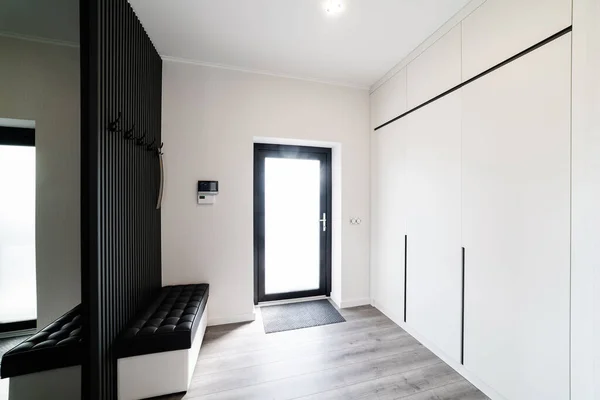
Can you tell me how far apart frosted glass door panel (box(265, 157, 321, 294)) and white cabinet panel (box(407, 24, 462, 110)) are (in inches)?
58.6

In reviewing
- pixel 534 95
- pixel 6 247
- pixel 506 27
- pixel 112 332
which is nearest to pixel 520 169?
pixel 534 95

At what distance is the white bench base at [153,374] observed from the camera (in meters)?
1.57

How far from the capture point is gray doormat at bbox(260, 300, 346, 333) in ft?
8.48

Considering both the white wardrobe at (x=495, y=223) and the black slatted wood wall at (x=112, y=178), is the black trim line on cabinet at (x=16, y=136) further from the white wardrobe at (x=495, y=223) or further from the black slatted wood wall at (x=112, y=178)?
the white wardrobe at (x=495, y=223)

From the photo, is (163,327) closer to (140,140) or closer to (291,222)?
(140,140)

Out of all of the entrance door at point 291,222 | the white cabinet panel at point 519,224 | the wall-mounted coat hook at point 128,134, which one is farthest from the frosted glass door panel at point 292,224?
the white cabinet panel at point 519,224

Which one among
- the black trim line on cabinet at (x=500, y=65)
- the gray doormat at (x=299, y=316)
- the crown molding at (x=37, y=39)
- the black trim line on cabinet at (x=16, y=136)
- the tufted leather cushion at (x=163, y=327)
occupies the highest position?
the crown molding at (x=37, y=39)

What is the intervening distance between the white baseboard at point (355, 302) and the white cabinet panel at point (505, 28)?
2.78m

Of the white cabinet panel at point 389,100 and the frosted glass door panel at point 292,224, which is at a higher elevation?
the white cabinet panel at point 389,100

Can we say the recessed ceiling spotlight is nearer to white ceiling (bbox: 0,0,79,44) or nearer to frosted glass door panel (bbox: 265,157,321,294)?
frosted glass door panel (bbox: 265,157,321,294)

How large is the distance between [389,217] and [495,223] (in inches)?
47.2

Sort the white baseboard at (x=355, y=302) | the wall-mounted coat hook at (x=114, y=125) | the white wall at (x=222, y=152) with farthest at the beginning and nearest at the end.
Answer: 1. the white baseboard at (x=355, y=302)
2. the white wall at (x=222, y=152)
3. the wall-mounted coat hook at (x=114, y=125)

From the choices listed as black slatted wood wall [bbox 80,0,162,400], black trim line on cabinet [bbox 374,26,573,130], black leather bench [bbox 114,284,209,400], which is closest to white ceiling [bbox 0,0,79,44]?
black slatted wood wall [bbox 80,0,162,400]

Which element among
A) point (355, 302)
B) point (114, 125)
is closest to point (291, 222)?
point (355, 302)
